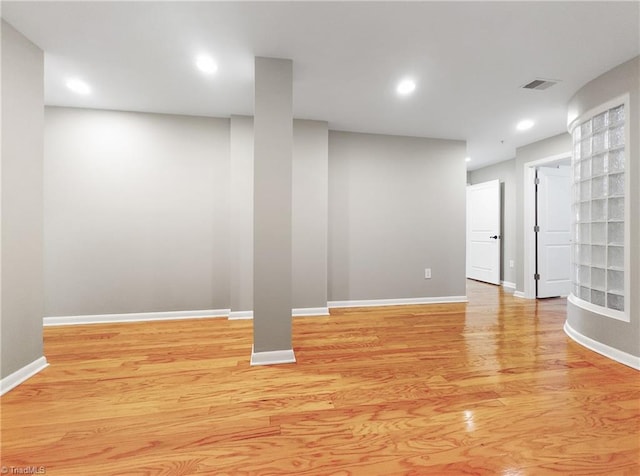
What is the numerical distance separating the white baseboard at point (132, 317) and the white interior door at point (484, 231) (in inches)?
193

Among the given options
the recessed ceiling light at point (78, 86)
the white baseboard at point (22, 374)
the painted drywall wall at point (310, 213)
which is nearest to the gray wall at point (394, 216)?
the painted drywall wall at point (310, 213)

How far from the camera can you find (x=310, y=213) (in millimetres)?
3387

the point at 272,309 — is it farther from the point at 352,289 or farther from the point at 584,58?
the point at 584,58

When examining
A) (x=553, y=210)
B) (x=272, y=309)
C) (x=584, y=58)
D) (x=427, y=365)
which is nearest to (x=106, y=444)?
(x=272, y=309)

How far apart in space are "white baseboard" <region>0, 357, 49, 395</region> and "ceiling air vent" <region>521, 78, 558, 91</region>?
185 inches

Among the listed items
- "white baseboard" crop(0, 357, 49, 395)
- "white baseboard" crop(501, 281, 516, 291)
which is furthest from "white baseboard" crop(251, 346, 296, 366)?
"white baseboard" crop(501, 281, 516, 291)

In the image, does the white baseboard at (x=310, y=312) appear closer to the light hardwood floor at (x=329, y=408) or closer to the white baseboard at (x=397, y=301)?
the white baseboard at (x=397, y=301)

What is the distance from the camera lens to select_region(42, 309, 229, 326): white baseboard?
9.76 feet

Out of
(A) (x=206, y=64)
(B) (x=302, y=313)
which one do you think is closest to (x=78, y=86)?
(A) (x=206, y=64)

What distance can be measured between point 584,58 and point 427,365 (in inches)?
107

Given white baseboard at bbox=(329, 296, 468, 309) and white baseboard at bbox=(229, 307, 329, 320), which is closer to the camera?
white baseboard at bbox=(229, 307, 329, 320)

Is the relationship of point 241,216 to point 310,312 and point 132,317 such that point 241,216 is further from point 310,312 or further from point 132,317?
point 132,317

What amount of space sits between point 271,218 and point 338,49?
54.5 inches

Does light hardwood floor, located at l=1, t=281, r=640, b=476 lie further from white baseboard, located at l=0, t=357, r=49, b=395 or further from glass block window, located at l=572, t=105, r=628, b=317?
A: glass block window, located at l=572, t=105, r=628, b=317
